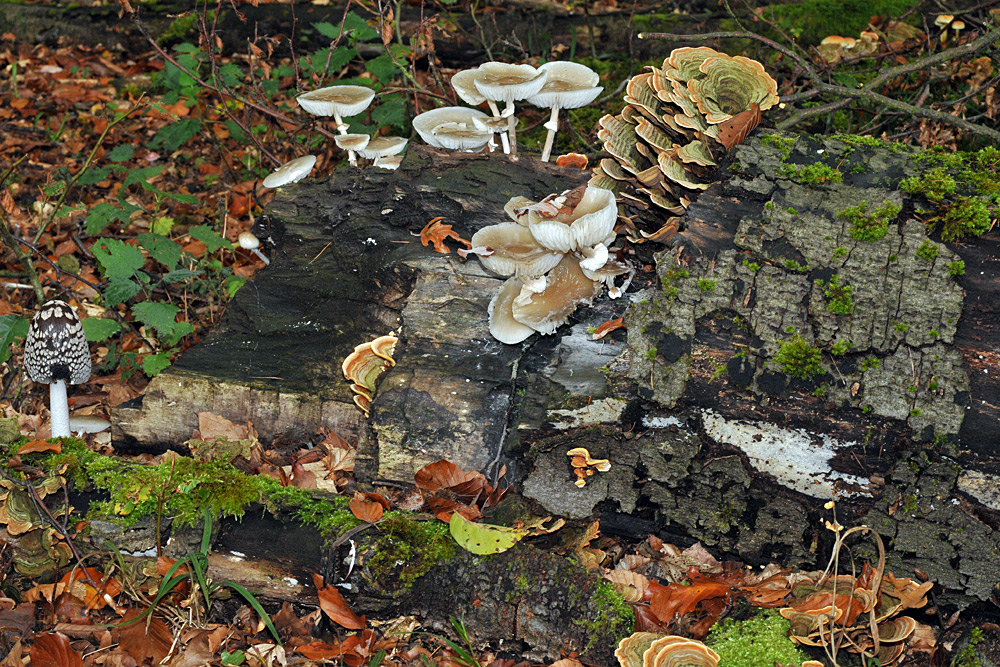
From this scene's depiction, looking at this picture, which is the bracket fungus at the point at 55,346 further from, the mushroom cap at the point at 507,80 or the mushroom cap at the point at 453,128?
the mushroom cap at the point at 507,80

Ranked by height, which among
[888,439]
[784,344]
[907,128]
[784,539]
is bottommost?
[784,539]

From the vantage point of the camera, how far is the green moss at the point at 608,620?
3088 millimetres

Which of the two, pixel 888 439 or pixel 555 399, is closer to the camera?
pixel 888 439

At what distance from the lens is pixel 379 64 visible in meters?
6.62

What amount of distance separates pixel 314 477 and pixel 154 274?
3047 mm

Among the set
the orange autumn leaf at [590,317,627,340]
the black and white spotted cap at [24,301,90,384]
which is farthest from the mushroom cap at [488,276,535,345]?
the black and white spotted cap at [24,301,90,384]

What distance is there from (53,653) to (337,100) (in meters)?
4.01

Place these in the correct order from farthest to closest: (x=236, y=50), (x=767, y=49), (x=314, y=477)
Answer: (x=236, y=50) → (x=767, y=49) → (x=314, y=477)

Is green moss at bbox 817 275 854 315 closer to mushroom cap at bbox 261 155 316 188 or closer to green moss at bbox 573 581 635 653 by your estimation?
green moss at bbox 573 581 635 653

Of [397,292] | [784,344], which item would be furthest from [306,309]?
[784,344]

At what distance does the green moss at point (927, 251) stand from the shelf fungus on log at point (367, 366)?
2858 millimetres

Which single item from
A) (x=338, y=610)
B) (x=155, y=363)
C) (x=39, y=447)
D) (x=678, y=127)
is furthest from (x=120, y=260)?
(x=678, y=127)

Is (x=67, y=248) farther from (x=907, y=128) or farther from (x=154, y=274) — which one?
(x=907, y=128)

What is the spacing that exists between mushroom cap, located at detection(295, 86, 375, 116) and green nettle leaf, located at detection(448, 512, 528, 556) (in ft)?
11.4
